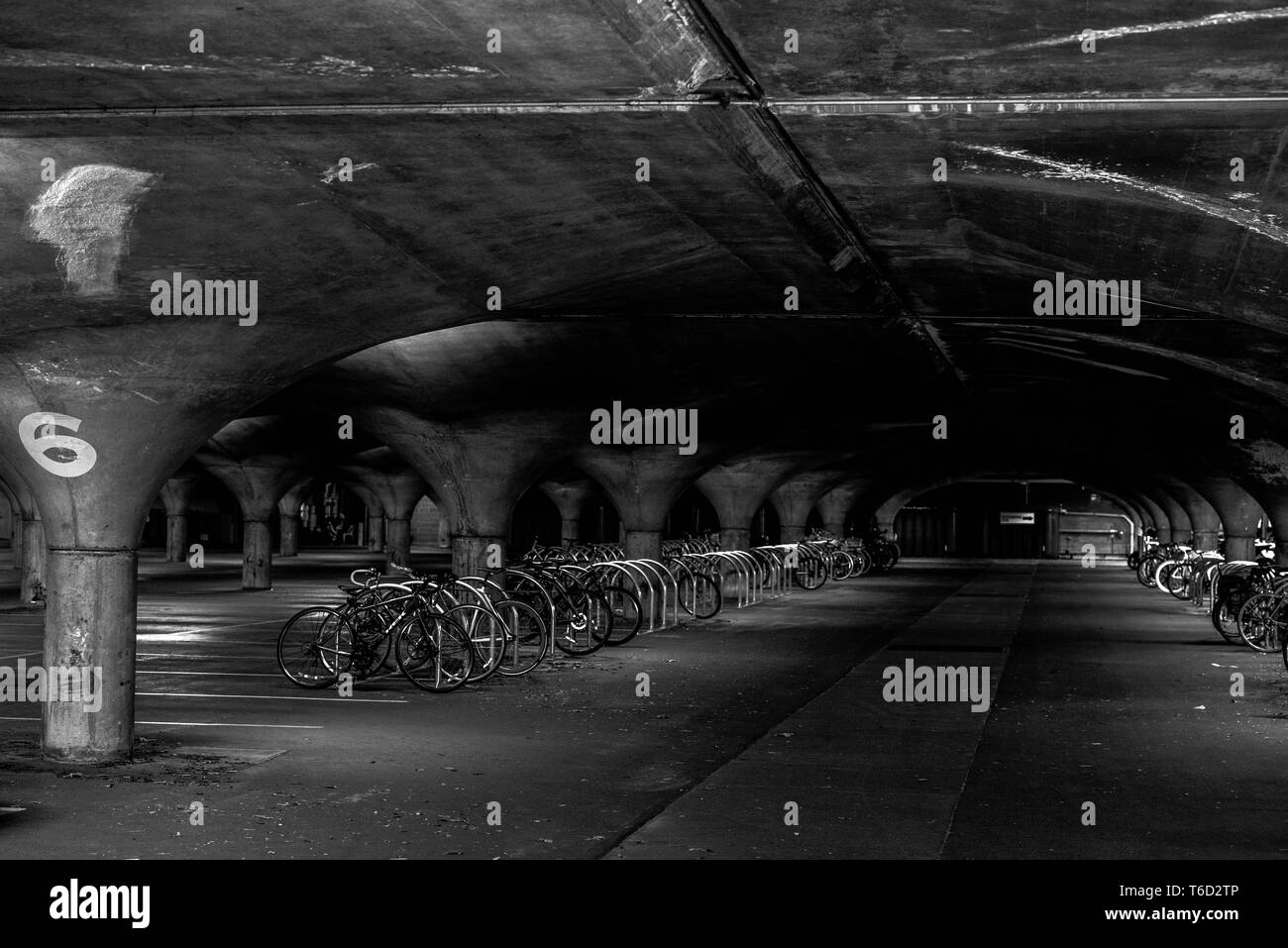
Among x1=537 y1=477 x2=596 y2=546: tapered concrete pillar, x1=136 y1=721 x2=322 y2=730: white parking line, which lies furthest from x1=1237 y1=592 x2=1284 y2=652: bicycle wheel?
x1=537 y1=477 x2=596 y2=546: tapered concrete pillar

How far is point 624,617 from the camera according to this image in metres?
20.0

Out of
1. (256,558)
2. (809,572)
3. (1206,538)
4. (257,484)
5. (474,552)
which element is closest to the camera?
(474,552)

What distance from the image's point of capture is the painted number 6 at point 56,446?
9.47 metres

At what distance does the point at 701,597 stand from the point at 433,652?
1106 cm

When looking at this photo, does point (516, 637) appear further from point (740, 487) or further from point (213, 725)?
point (740, 487)

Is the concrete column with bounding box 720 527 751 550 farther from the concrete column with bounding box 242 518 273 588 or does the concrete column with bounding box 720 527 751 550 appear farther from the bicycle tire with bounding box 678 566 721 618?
the concrete column with bounding box 242 518 273 588

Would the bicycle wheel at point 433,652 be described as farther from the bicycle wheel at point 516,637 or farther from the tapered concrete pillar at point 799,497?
the tapered concrete pillar at point 799,497

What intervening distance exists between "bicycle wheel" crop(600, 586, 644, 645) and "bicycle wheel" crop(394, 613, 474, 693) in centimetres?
394

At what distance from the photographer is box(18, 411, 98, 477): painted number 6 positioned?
947cm

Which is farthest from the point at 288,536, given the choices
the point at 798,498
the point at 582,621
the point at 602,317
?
the point at 602,317

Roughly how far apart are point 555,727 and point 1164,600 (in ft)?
71.6
